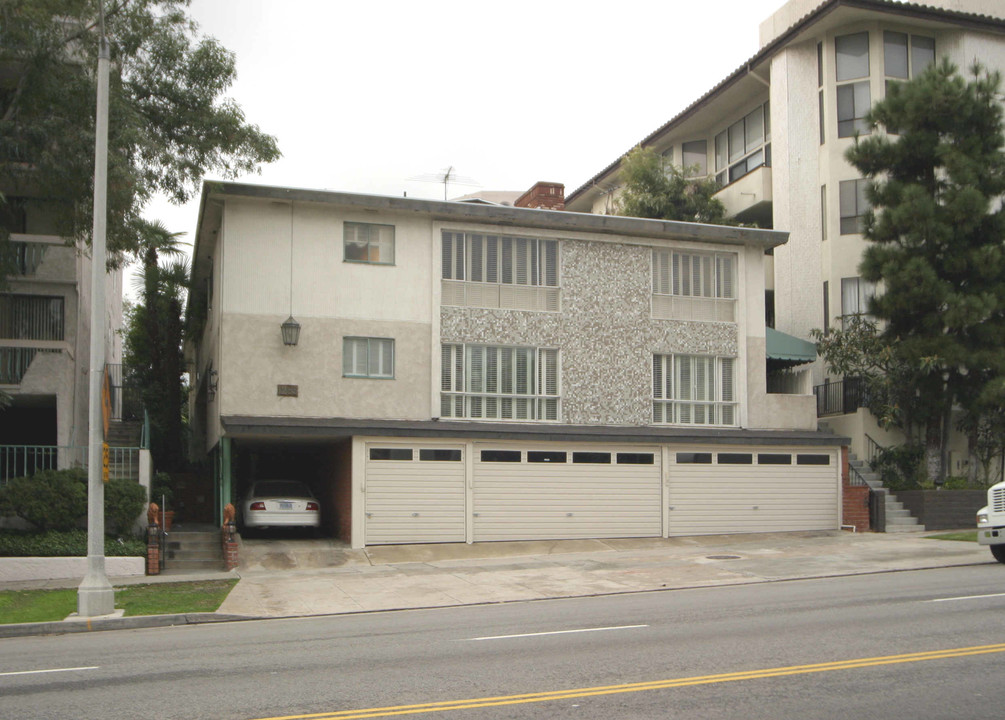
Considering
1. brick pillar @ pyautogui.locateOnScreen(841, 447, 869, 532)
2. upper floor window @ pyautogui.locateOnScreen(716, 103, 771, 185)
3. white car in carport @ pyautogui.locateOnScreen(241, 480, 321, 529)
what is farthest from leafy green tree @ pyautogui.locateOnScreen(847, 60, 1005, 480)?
white car in carport @ pyautogui.locateOnScreen(241, 480, 321, 529)

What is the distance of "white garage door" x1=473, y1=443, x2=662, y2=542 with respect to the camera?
23.8 metres

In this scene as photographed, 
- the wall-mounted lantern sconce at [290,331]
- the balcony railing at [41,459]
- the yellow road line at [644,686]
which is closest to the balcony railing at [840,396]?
the wall-mounted lantern sconce at [290,331]

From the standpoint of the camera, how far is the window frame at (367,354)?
77.7 feet

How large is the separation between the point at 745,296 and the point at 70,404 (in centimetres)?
1645

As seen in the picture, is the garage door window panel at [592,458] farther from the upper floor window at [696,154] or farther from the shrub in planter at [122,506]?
the upper floor window at [696,154]

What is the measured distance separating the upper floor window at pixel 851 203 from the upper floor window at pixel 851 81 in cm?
149

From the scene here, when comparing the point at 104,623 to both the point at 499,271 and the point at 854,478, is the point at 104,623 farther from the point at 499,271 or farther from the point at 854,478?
the point at 854,478

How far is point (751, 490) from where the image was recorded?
2578 centimetres

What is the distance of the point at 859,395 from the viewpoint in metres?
28.6

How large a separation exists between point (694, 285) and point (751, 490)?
5.32 metres

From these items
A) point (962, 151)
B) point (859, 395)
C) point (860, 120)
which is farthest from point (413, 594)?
point (860, 120)

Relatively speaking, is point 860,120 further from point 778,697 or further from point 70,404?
point 778,697

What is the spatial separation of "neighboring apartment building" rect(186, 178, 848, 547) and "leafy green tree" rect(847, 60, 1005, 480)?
2782 millimetres

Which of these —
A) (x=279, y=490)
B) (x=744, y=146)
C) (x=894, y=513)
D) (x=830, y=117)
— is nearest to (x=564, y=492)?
(x=279, y=490)
